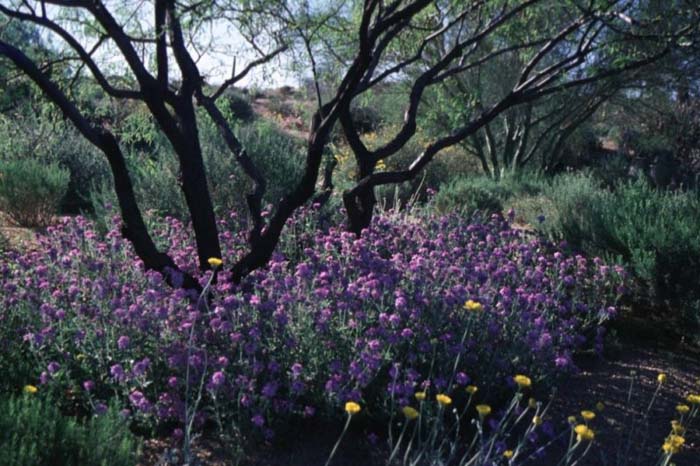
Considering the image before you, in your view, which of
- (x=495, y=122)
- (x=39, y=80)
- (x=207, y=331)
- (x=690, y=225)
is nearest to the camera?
(x=207, y=331)

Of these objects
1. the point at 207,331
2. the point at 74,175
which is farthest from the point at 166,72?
the point at 74,175

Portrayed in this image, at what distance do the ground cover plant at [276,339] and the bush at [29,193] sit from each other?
14.1 feet

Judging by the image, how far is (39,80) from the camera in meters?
4.85

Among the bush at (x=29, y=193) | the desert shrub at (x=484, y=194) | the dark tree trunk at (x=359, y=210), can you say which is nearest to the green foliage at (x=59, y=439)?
the dark tree trunk at (x=359, y=210)

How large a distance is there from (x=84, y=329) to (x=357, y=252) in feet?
5.72

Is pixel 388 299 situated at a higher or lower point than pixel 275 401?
higher

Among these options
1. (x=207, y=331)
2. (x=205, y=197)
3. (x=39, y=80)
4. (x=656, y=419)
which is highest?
(x=39, y=80)

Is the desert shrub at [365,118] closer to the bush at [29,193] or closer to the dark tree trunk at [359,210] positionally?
the bush at [29,193]

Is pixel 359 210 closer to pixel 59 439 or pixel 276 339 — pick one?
pixel 276 339

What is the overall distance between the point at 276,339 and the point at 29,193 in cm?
620

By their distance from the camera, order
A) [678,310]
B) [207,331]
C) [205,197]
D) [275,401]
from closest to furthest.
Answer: [275,401] < [207,331] < [205,197] < [678,310]

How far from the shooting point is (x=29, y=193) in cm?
915

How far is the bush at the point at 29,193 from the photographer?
913 cm

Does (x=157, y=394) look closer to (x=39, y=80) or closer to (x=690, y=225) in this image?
(x=39, y=80)
